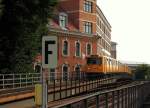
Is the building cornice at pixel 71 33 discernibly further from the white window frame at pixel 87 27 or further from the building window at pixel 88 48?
the building window at pixel 88 48

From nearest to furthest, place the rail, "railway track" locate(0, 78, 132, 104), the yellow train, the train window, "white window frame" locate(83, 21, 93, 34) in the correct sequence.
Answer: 1. the rail
2. "railway track" locate(0, 78, 132, 104)
3. the yellow train
4. the train window
5. "white window frame" locate(83, 21, 93, 34)

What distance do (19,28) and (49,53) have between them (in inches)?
1094

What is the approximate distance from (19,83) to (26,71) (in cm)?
632

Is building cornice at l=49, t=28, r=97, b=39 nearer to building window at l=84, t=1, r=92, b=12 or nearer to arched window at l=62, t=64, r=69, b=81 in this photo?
building window at l=84, t=1, r=92, b=12

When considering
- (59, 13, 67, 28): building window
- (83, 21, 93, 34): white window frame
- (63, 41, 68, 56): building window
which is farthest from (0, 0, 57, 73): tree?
(83, 21, 93, 34): white window frame

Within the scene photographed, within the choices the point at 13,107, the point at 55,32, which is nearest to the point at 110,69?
the point at 55,32

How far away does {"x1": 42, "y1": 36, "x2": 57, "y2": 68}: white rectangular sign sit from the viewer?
12.1 m

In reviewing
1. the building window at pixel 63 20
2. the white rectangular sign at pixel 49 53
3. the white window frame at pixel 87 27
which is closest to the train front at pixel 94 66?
the building window at pixel 63 20

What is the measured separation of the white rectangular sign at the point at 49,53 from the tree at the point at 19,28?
2521 cm

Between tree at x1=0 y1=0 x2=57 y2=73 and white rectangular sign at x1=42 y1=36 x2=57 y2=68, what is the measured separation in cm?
2521

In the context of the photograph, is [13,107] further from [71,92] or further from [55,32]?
[55,32]

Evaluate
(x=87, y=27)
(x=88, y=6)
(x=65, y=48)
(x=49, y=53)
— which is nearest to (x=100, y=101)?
(x=49, y=53)

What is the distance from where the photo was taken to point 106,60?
55.9 m

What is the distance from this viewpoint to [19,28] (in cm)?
3972
